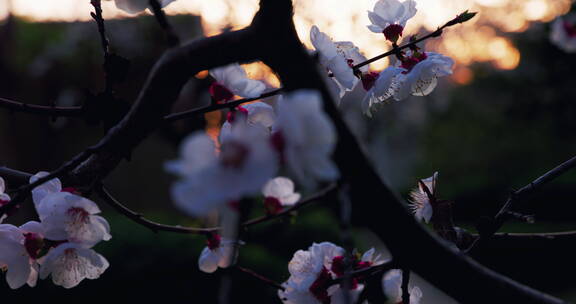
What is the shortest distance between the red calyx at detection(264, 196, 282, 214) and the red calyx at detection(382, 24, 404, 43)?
37 cm

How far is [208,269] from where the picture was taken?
34.3 inches

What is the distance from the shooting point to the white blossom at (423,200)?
85 centimetres

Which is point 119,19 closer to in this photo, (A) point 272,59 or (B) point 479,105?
(A) point 272,59

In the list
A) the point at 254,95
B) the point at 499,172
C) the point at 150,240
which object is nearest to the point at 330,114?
the point at 254,95

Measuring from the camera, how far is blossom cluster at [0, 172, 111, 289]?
0.66 meters

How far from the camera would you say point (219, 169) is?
0.38 m

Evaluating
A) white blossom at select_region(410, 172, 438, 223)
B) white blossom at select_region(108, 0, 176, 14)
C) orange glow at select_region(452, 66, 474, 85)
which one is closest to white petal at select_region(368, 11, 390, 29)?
white blossom at select_region(410, 172, 438, 223)

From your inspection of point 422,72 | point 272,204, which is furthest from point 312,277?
point 422,72

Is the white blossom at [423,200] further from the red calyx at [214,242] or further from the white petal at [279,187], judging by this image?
the red calyx at [214,242]

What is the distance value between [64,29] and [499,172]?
8.99 meters

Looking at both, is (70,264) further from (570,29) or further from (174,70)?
(570,29)

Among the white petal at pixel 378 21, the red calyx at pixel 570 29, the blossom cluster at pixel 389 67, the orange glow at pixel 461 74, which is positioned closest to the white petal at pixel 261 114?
the blossom cluster at pixel 389 67

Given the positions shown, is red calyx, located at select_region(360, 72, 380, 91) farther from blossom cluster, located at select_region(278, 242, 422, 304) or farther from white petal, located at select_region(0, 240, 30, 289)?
white petal, located at select_region(0, 240, 30, 289)

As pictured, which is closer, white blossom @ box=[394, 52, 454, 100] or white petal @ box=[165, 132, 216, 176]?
white petal @ box=[165, 132, 216, 176]
